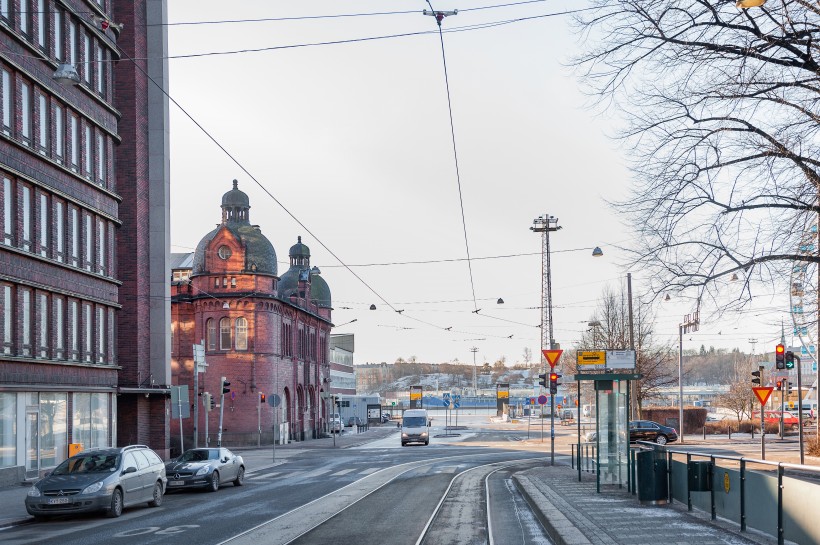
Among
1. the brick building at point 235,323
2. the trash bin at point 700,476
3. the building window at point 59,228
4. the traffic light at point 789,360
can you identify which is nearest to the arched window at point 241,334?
the brick building at point 235,323

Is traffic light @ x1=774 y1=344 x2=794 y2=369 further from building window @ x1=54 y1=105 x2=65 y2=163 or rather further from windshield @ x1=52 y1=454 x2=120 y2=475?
building window @ x1=54 y1=105 x2=65 y2=163

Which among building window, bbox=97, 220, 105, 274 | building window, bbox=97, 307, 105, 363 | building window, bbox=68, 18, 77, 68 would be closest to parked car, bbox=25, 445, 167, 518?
building window, bbox=97, 307, 105, 363

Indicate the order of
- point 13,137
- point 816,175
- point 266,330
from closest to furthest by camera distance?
point 816,175 → point 13,137 → point 266,330

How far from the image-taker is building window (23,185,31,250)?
102ft

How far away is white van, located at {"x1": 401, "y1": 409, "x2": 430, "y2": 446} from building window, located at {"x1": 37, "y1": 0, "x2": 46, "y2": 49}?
32.8 metres

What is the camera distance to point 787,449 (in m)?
44.3

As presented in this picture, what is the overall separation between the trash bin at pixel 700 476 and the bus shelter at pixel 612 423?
516 cm

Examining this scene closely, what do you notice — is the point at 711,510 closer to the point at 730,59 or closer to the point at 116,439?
the point at 730,59

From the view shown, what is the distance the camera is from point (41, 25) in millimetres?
32281

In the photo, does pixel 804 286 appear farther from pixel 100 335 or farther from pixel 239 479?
pixel 100 335

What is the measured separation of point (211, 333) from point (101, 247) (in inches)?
1107

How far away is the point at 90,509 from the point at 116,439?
20.1 metres

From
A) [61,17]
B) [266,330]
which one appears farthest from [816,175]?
[266,330]

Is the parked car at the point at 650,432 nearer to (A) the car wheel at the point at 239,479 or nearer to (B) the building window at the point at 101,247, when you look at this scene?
(A) the car wheel at the point at 239,479
